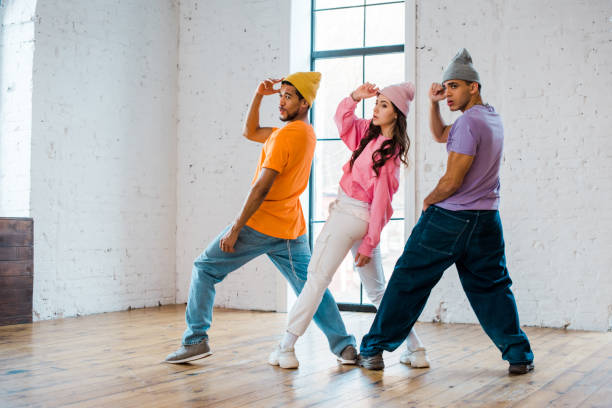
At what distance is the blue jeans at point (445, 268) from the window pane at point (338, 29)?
3.29 m

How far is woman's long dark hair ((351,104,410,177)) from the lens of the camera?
310 centimetres

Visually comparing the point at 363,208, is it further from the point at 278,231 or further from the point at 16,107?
the point at 16,107

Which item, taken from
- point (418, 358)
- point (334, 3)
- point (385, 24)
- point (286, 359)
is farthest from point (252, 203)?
point (334, 3)

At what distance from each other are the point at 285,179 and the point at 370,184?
420mm

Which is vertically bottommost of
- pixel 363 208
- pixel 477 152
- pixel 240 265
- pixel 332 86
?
pixel 240 265

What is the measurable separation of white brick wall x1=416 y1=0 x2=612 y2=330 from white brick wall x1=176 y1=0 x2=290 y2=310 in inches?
68.2

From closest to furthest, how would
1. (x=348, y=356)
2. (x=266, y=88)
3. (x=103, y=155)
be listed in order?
(x=348, y=356) → (x=266, y=88) → (x=103, y=155)

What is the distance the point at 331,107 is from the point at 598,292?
2.81 meters

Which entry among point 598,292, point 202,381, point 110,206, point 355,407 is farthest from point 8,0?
point 598,292

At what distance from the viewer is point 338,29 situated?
6.07 meters

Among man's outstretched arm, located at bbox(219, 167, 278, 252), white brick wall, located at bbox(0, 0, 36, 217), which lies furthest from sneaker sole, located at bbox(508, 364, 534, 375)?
white brick wall, located at bbox(0, 0, 36, 217)

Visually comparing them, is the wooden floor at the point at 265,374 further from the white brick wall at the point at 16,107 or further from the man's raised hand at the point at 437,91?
the man's raised hand at the point at 437,91

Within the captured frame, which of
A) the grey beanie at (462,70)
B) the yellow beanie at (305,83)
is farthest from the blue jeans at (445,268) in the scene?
the yellow beanie at (305,83)

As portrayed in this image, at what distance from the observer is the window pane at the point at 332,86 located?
5992 millimetres
